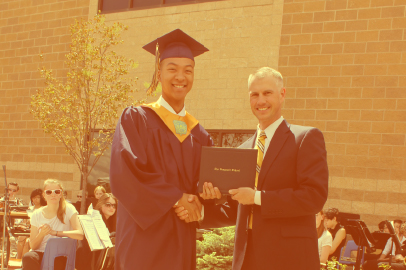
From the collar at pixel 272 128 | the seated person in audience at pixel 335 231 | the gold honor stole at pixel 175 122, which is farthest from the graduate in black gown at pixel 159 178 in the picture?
the seated person in audience at pixel 335 231

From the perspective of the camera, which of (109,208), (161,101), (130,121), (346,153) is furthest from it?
(346,153)

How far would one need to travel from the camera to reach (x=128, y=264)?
325cm

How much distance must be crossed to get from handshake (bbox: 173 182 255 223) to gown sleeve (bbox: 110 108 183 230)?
78 millimetres

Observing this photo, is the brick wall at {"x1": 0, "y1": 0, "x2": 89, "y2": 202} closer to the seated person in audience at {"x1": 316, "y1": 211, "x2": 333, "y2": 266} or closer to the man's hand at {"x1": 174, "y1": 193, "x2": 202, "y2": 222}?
the seated person in audience at {"x1": 316, "y1": 211, "x2": 333, "y2": 266}

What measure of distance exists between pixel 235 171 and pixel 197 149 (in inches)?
21.0

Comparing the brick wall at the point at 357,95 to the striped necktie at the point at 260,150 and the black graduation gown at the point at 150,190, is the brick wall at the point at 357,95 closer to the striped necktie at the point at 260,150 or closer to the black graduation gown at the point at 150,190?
the striped necktie at the point at 260,150

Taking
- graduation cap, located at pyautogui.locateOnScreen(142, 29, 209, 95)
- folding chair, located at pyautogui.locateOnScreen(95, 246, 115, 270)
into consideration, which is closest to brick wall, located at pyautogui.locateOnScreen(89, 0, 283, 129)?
folding chair, located at pyautogui.locateOnScreen(95, 246, 115, 270)

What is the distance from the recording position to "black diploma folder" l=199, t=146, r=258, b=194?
318cm

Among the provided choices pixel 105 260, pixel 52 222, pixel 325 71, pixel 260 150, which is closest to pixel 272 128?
pixel 260 150

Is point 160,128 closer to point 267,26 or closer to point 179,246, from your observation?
point 179,246

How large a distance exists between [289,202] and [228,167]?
0.45 metres

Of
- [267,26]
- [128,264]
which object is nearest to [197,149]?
[128,264]

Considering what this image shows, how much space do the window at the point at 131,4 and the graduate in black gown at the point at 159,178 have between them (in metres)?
11.1

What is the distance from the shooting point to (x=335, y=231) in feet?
33.8
